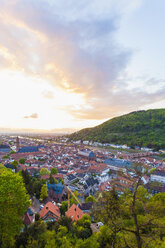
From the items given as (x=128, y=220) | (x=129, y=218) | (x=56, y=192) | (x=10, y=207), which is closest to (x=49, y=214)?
(x=10, y=207)

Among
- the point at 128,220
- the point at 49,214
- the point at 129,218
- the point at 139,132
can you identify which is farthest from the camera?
the point at 139,132

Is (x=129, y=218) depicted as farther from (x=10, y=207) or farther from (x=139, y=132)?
(x=139, y=132)

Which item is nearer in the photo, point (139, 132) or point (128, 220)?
point (128, 220)

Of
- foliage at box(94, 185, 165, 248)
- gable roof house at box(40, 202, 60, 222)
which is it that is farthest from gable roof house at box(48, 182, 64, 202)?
foliage at box(94, 185, 165, 248)

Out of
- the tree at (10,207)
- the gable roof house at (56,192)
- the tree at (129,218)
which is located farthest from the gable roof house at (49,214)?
the tree at (129,218)

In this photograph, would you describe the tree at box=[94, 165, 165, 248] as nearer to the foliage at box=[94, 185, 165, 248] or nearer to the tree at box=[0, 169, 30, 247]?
the foliage at box=[94, 185, 165, 248]

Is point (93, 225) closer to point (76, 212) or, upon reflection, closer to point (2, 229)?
point (76, 212)

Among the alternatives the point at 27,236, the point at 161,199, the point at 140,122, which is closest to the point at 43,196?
the point at 27,236

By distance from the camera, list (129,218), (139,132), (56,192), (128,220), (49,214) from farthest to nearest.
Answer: (139,132) → (56,192) → (49,214) → (129,218) → (128,220)

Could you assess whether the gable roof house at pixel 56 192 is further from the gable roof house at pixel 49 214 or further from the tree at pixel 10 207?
the tree at pixel 10 207
